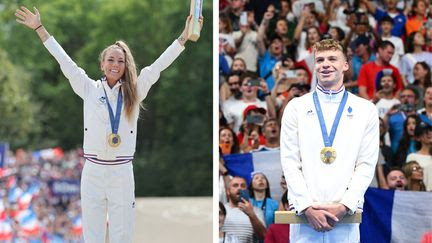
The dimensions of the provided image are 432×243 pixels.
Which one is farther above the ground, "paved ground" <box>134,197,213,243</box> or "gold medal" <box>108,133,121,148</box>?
"gold medal" <box>108,133,121,148</box>

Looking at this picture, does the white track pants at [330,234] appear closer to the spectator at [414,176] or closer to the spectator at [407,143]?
the spectator at [414,176]

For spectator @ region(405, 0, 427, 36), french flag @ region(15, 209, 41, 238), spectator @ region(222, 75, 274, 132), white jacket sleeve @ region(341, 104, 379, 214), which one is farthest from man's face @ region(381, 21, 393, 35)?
french flag @ region(15, 209, 41, 238)

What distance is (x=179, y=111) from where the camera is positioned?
169ft

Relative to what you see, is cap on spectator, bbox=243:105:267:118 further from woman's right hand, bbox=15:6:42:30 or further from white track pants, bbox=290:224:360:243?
white track pants, bbox=290:224:360:243

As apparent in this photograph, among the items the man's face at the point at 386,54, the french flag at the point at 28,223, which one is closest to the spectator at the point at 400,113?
the man's face at the point at 386,54

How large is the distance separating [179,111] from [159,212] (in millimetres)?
21255

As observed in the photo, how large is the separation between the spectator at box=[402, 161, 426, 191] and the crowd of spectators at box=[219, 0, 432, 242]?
0.4 inches

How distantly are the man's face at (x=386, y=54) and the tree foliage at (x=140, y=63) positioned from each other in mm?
36891

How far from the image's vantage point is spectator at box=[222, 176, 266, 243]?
918 cm

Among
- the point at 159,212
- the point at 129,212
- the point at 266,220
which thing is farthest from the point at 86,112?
the point at 159,212

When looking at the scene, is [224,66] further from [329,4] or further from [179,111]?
[179,111]

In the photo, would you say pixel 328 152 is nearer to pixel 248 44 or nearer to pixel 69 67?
pixel 69 67

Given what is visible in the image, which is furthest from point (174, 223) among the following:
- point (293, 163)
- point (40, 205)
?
point (293, 163)

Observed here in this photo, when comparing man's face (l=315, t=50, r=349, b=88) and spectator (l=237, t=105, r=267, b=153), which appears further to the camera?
spectator (l=237, t=105, r=267, b=153)
